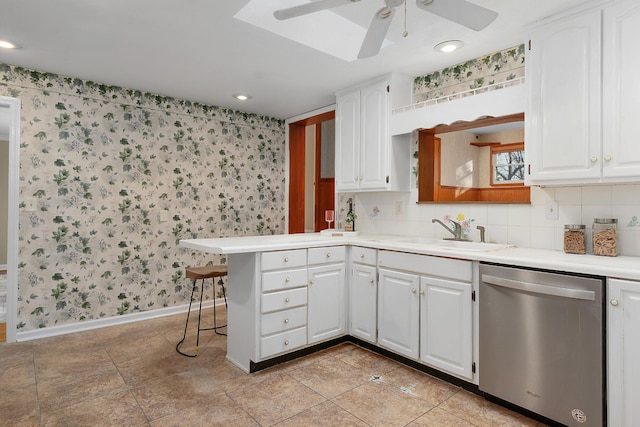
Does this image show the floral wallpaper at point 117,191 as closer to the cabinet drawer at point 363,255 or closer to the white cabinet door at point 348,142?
the white cabinet door at point 348,142

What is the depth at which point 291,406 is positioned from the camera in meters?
2.11

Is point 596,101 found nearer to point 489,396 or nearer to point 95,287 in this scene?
point 489,396

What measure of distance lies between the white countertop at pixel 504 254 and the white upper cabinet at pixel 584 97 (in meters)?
0.43

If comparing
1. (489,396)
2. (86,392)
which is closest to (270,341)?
(86,392)

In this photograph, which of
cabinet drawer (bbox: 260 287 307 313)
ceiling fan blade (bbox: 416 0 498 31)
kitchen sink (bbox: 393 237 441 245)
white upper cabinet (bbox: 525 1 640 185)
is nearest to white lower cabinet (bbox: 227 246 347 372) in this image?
cabinet drawer (bbox: 260 287 307 313)

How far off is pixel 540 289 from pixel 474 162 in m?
1.31

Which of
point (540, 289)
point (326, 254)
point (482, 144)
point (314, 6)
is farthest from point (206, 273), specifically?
point (482, 144)

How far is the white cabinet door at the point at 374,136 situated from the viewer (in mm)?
3191

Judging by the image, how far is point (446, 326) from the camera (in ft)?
7.66

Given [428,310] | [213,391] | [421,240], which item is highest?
[421,240]

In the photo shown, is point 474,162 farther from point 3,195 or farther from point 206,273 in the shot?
point 3,195

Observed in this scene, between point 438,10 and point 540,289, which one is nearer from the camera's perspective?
point 438,10

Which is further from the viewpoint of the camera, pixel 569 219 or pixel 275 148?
pixel 275 148

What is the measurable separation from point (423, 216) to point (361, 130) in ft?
3.10
